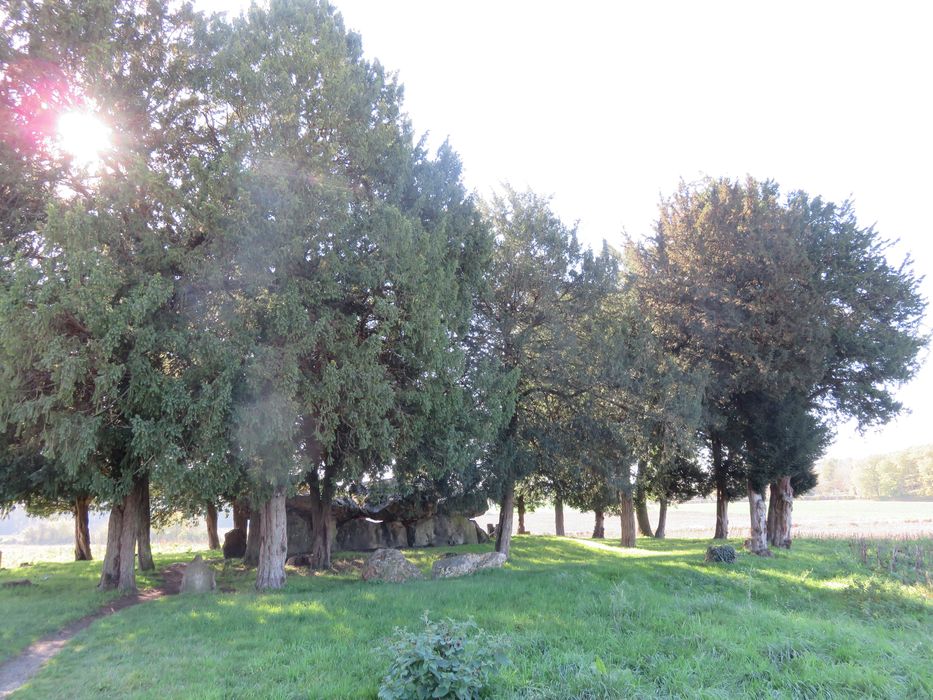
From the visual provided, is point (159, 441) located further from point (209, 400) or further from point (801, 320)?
point (801, 320)

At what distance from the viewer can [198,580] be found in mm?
14227

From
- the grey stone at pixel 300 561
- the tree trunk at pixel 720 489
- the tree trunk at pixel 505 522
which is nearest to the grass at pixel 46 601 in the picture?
the grey stone at pixel 300 561

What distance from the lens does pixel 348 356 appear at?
13.3 m

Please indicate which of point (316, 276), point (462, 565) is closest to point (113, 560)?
point (462, 565)

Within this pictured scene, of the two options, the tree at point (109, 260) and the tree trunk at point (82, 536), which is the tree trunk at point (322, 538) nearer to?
the tree at point (109, 260)

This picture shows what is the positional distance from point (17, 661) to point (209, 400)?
16.3ft

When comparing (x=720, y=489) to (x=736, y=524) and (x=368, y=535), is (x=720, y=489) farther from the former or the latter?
(x=736, y=524)

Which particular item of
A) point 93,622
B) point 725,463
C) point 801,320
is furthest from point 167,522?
point 801,320

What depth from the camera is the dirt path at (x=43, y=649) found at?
7.68m

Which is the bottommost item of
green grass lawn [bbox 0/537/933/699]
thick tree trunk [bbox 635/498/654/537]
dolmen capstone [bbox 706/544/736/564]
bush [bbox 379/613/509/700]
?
thick tree trunk [bbox 635/498/654/537]

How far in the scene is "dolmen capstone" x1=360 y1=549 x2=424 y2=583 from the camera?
14.8 metres

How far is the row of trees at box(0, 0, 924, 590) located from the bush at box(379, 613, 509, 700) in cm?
719

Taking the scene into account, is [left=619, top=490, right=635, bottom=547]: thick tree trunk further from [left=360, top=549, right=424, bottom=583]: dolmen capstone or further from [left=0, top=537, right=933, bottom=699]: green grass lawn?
[left=360, top=549, right=424, bottom=583]: dolmen capstone

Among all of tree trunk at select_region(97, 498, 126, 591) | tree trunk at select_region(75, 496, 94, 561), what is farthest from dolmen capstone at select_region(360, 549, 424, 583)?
tree trunk at select_region(75, 496, 94, 561)
